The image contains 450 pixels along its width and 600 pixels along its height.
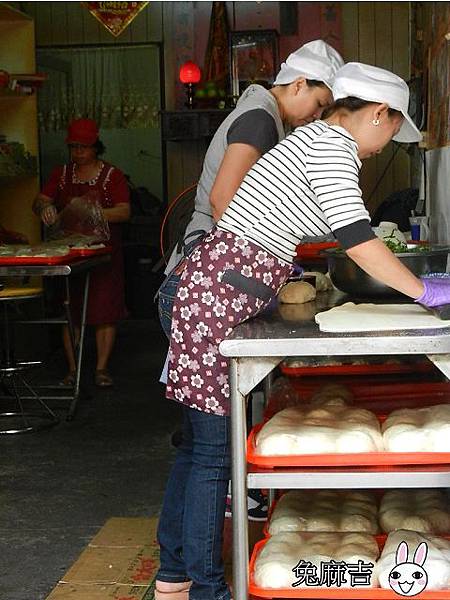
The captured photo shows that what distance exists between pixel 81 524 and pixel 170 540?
1.11 m

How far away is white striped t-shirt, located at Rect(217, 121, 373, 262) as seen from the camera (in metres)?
2.61

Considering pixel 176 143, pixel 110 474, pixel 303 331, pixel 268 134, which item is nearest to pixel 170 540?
pixel 303 331

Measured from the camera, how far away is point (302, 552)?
9.07ft

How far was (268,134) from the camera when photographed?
10.3 ft

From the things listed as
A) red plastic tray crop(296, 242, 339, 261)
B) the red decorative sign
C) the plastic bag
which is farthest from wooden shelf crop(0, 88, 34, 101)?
red plastic tray crop(296, 242, 339, 261)

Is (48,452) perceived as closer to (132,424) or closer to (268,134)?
(132,424)

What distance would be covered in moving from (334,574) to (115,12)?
19.3ft

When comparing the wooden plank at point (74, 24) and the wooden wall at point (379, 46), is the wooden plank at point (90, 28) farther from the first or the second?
the wooden wall at point (379, 46)

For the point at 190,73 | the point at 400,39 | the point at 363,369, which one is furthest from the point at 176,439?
the point at 400,39

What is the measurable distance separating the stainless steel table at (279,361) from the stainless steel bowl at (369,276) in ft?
1.72

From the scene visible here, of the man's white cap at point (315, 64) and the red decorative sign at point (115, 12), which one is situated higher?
the red decorative sign at point (115, 12)

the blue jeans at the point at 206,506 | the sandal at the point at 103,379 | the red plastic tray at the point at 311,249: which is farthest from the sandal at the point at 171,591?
the sandal at the point at 103,379

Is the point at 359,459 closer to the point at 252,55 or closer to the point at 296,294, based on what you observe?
the point at 296,294

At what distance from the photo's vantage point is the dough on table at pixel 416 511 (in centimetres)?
293
